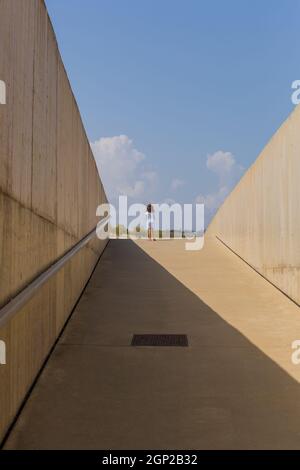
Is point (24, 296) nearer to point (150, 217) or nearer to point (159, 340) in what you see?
point (159, 340)

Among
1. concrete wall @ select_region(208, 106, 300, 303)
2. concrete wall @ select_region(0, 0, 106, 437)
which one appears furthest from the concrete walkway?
concrete wall @ select_region(208, 106, 300, 303)

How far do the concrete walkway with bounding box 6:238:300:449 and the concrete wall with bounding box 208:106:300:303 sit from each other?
53 cm

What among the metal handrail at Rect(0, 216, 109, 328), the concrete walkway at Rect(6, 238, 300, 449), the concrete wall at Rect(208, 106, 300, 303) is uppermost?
the concrete wall at Rect(208, 106, 300, 303)

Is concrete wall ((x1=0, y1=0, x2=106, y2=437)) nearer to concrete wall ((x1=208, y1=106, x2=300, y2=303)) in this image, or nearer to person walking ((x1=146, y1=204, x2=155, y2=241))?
concrete wall ((x1=208, y1=106, x2=300, y2=303))

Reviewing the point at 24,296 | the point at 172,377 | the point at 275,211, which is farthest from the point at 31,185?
the point at 275,211

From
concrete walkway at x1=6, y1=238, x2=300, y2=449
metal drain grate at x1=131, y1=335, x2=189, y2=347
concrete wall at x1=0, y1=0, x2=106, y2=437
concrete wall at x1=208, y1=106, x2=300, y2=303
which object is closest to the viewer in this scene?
concrete wall at x1=0, y1=0, x2=106, y2=437

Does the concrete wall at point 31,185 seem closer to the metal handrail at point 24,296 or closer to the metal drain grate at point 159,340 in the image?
the metal handrail at point 24,296

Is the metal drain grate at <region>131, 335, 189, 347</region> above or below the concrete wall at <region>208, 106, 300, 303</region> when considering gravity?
below

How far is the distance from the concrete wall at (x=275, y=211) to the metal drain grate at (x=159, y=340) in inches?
90.6

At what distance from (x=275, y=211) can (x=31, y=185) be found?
5.76m

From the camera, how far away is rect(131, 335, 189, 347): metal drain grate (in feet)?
20.8

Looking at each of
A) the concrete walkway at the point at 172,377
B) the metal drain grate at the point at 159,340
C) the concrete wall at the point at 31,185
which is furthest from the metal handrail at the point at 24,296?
the metal drain grate at the point at 159,340

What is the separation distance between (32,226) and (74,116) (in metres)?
3.55

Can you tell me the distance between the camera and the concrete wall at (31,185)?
3.79 m
